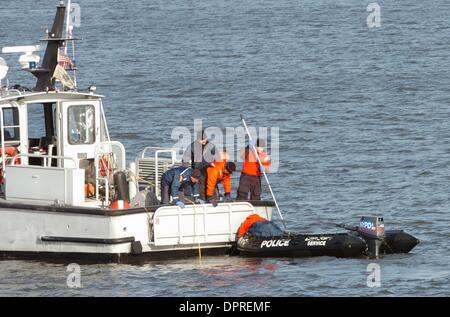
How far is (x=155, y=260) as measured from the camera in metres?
21.8

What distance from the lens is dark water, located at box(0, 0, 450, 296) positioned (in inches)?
833

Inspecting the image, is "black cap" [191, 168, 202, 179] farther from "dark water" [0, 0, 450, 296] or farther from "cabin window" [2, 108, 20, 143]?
"cabin window" [2, 108, 20, 143]

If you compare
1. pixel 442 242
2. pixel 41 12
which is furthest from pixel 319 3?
pixel 442 242

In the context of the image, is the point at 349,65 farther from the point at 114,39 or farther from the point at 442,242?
the point at 442,242

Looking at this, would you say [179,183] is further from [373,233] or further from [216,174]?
[373,233]

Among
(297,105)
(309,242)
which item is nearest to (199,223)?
(309,242)

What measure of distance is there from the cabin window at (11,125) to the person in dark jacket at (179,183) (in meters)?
2.62

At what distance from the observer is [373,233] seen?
21844mm

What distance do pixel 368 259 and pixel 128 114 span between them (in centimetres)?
2005

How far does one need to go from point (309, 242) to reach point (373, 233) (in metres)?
1.01

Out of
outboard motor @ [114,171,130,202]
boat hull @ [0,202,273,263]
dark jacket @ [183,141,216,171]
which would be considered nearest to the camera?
boat hull @ [0,202,273,263]

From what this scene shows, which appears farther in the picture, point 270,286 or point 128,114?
point 128,114

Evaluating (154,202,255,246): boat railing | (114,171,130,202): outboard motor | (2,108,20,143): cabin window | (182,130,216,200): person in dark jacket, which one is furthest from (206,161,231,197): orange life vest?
(2,108,20,143): cabin window

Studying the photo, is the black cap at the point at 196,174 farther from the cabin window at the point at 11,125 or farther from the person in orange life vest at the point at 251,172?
the cabin window at the point at 11,125
